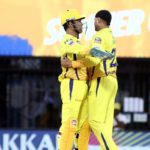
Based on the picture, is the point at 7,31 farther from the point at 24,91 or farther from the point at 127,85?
the point at 127,85

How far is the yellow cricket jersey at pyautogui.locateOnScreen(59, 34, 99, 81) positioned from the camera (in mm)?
7301

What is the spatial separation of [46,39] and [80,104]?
106 inches

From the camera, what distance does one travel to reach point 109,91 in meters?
7.67

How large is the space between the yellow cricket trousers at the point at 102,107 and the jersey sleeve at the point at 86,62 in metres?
0.27

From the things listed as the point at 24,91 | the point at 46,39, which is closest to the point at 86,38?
the point at 46,39

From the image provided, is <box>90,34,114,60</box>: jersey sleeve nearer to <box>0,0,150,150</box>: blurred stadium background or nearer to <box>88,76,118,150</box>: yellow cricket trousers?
<box>88,76,118,150</box>: yellow cricket trousers

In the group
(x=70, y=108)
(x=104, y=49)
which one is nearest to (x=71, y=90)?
(x=70, y=108)

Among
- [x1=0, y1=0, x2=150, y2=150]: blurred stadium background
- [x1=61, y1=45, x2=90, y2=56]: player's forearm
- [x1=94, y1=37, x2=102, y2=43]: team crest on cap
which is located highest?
[x1=94, y1=37, x2=102, y2=43]: team crest on cap

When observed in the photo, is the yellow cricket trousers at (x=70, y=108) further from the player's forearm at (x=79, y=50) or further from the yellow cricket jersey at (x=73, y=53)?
the player's forearm at (x=79, y=50)

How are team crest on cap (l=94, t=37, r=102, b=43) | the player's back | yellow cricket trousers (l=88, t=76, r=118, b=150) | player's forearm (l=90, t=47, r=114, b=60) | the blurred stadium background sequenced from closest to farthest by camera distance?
1. player's forearm (l=90, t=47, r=114, b=60)
2. the player's back
3. team crest on cap (l=94, t=37, r=102, b=43)
4. yellow cricket trousers (l=88, t=76, r=118, b=150)
5. the blurred stadium background

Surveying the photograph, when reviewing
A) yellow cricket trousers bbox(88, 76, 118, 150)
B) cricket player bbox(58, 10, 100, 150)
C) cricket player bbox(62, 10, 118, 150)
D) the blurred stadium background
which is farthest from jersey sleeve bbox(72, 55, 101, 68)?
the blurred stadium background

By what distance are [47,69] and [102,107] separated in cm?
288

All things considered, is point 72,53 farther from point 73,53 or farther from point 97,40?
point 97,40

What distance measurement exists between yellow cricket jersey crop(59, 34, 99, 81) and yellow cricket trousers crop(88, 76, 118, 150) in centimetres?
18
